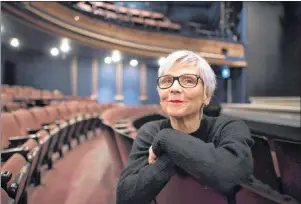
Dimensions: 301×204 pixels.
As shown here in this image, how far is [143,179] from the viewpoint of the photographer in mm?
198

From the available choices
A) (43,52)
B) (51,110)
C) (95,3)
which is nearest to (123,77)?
(43,52)

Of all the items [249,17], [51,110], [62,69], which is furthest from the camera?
[62,69]

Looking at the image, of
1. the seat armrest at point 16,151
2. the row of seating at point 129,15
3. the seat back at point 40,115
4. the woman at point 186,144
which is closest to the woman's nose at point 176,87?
the woman at point 186,144

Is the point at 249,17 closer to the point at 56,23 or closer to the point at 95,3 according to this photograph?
the point at 95,3

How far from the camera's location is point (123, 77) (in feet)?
10.0

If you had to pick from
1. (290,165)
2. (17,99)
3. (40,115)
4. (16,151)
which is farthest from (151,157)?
(17,99)

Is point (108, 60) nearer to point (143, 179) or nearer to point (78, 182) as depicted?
point (78, 182)

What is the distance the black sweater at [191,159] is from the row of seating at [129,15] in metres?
1.86

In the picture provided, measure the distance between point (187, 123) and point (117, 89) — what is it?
112 inches

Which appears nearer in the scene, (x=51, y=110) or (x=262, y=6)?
(x=51, y=110)

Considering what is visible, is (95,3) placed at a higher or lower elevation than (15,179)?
higher

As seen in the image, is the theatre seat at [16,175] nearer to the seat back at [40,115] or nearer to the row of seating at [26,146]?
the row of seating at [26,146]

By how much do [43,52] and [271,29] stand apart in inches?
84.4

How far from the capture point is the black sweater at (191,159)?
18cm
